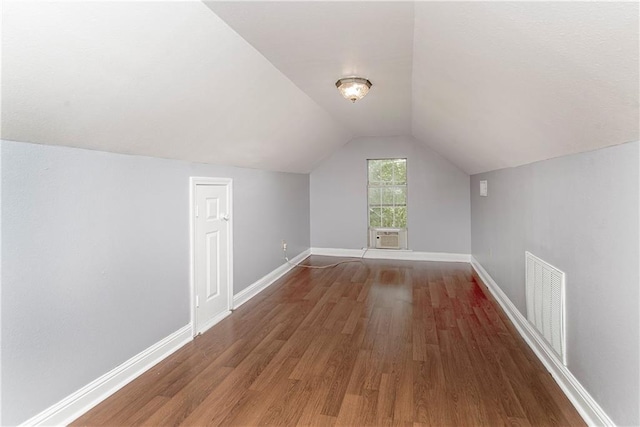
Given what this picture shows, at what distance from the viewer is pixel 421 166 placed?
6.23m

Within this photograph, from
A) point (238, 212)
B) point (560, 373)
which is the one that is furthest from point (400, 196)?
point (560, 373)

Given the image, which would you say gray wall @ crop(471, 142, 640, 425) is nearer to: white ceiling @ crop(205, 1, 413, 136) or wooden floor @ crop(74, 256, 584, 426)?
wooden floor @ crop(74, 256, 584, 426)

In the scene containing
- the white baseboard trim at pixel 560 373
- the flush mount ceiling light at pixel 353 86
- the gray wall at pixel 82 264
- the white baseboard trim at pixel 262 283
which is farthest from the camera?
the white baseboard trim at pixel 262 283

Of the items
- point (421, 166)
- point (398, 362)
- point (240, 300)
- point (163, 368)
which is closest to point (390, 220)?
point (421, 166)

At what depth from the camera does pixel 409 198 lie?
249 inches

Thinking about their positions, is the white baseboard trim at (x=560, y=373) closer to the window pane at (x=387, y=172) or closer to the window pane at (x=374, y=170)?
the window pane at (x=387, y=172)

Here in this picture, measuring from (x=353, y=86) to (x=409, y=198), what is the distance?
370cm

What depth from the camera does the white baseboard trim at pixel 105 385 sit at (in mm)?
1930

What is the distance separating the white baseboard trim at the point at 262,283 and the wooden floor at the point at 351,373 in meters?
0.11

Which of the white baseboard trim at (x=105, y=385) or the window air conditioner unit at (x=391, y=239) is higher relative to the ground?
the window air conditioner unit at (x=391, y=239)

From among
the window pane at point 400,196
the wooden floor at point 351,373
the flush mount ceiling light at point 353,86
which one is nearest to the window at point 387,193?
the window pane at point 400,196

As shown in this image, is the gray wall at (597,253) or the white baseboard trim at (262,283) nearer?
the gray wall at (597,253)

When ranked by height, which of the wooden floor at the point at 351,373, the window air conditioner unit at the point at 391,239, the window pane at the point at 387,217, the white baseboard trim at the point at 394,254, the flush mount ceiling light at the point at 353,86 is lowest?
the wooden floor at the point at 351,373

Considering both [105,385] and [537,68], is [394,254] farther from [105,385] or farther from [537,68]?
[537,68]
